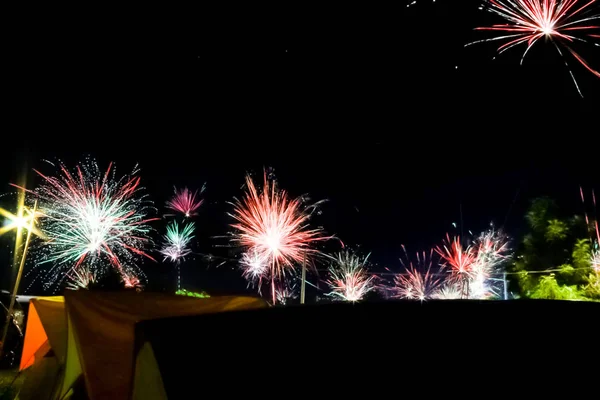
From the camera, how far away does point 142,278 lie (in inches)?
1316

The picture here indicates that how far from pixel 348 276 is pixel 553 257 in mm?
14510

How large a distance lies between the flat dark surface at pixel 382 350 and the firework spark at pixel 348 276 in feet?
97.6

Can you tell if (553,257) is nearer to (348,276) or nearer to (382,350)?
(348,276)

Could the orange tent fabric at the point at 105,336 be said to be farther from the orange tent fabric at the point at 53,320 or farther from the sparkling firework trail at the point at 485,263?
the sparkling firework trail at the point at 485,263

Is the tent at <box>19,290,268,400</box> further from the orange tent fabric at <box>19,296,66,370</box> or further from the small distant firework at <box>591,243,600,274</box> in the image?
the small distant firework at <box>591,243,600,274</box>

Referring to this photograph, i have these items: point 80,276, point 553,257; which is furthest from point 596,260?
point 80,276

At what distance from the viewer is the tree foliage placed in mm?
18438

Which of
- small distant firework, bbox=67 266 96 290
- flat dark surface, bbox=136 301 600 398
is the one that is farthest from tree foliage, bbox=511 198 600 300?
small distant firework, bbox=67 266 96 290

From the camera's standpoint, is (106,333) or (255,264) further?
(255,264)

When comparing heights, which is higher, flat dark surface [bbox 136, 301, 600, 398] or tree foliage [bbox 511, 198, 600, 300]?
tree foliage [bbox 511, 198, 600, 300]

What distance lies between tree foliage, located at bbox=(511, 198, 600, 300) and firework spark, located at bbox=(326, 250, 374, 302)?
1261 cm

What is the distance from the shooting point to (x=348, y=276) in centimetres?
3300

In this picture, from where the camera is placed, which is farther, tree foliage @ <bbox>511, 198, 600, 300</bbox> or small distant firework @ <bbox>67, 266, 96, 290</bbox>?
small distant firework @ <bbox>67, 266, 96, 290</bbox>

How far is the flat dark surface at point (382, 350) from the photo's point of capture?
3.00 metres
